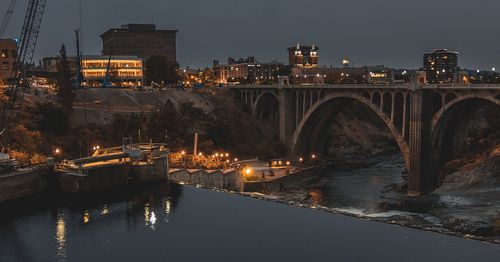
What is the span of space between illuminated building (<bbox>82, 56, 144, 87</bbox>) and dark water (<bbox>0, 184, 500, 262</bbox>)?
9706 centimetres

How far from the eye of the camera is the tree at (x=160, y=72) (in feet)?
476

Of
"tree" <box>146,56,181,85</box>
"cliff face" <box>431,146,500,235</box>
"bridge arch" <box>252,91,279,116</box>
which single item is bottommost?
→ "cliff face" <box>431,146,500,235</box>

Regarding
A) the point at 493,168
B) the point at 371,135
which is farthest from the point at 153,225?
the point at 371,135

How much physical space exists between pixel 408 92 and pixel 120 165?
38.4 m

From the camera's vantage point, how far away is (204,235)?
36.8 m

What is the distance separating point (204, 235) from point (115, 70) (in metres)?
111

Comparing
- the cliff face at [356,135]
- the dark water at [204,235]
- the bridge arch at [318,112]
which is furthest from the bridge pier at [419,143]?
the cliff face at [356,135]

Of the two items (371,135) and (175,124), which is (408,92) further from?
(371,135)

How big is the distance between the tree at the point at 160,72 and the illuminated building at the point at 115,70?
2.28m

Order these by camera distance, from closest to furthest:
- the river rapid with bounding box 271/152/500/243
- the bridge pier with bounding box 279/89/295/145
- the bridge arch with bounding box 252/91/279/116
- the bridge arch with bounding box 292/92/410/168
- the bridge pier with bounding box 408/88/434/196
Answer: the river rapid with bounding box 271/152/500/243 < the bridge pier with bounding box 408/88/434/196 < the bridge arch with bounding box 292/92/410/168 < the bridge pier with bounding box 279/89/295/145 < the bridge arch with bounding box 252/91/279/116

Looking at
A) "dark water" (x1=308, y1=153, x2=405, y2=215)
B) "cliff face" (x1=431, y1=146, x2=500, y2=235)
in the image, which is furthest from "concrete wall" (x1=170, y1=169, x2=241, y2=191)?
"cliff face" (x1=431, y1=146, x2=500, y2=235)

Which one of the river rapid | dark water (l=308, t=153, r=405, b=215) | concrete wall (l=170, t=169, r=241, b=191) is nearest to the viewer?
the river rapid

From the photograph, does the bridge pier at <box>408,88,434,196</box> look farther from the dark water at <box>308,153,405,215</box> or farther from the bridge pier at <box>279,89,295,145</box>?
the bridge pier at <box>279,89,295,145</box>

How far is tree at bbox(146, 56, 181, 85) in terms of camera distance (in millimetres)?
145163
